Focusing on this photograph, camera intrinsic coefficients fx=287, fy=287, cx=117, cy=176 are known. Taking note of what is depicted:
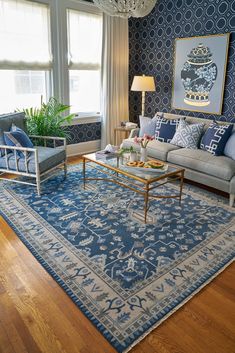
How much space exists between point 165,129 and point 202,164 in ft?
3.59

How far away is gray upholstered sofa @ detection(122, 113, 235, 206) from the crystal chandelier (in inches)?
73.4

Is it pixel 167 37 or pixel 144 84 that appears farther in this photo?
pixel 167 37

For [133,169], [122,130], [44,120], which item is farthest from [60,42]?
[133,169]

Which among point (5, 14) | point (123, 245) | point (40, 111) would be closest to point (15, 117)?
point (40, 111)

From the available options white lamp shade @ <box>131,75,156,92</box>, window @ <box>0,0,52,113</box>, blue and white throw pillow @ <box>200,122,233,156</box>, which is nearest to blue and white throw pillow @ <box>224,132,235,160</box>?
blue and white throw pillow @ <box>200,122,233,156</box>

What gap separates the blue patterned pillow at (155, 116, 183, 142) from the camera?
15.1 feet

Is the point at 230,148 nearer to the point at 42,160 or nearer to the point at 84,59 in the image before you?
the point at 42,160

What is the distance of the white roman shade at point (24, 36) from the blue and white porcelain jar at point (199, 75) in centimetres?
234

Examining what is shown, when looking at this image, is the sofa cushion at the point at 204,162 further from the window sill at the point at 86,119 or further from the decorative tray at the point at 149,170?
the window sill at the point at 86,119

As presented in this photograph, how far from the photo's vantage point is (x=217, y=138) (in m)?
3.97

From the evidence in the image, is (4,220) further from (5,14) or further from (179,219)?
(5,14)

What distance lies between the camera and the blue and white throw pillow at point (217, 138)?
155 inches

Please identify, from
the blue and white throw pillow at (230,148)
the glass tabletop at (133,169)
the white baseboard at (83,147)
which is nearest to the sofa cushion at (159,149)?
the blue and white throw pillow at (230,148)

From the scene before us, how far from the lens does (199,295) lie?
215 centimetres
